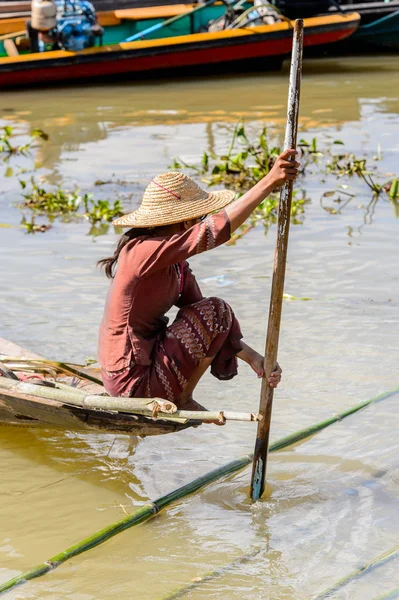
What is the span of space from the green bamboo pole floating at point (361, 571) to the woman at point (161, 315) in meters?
0.60

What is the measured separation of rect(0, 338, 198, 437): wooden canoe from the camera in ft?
9.78

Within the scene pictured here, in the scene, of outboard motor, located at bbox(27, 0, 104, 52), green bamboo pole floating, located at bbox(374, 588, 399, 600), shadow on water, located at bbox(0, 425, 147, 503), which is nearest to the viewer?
green bamboo pole floating, located at bbox(374, 588, 399, 600)

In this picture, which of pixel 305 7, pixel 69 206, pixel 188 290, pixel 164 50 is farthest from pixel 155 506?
pixel 305 7

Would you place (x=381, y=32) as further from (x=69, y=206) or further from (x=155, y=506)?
(x=155, y=506)

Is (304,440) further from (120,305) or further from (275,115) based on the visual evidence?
(275,115)

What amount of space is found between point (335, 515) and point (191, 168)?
460cm

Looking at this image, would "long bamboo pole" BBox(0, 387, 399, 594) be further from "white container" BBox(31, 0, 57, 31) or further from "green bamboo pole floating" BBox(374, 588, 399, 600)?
"white container" BBox(31, 0, 57, 31)

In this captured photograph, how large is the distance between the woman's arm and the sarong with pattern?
0.52 meters

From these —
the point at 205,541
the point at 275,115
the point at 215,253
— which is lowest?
the point at 205,541

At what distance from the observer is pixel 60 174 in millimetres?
7703

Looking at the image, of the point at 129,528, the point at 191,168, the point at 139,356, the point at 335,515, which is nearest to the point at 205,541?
the point at 129,528

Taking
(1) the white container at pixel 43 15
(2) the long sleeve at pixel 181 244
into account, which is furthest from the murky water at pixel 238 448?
(1) the white container at pixel 43 15

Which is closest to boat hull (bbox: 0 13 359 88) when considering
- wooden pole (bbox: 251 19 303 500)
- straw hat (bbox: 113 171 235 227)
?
straw hat (bbox: 113 171 235 227)

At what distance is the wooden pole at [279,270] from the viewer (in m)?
2.74
